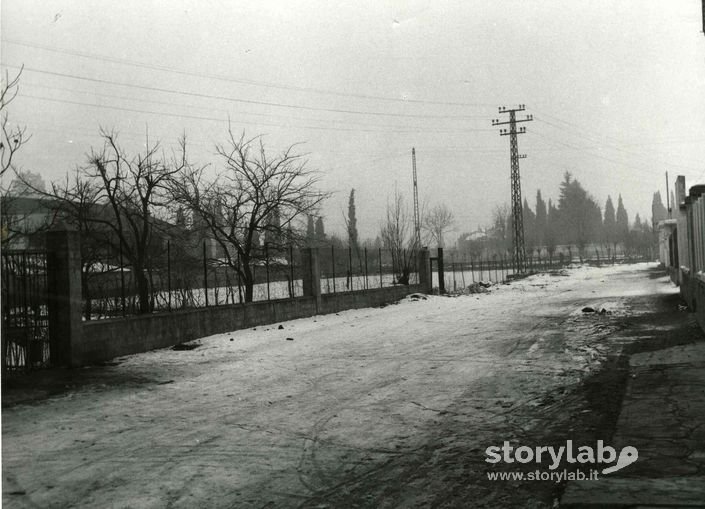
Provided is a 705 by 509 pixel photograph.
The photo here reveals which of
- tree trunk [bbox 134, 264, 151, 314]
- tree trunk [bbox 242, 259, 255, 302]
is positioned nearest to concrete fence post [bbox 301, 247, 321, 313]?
tree trunk [bbox 242, 259, 255, 302]

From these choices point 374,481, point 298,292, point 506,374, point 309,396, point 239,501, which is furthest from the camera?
point 298,292

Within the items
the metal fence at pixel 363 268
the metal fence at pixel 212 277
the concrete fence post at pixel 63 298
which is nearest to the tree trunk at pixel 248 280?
the metal fence at pixel 212 277

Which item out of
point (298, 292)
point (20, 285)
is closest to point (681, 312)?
point (298, 292)

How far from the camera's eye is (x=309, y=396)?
7023 mm

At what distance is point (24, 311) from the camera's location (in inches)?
355

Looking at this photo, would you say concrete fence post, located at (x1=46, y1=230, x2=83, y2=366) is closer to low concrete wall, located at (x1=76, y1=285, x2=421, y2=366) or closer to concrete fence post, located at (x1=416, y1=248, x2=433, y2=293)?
low concrete wall, located at (x1=76, y1=285, x2=421, y2=366)

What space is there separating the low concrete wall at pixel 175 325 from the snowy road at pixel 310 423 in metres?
0.57

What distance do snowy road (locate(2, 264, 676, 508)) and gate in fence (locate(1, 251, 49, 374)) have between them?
1.06 metres

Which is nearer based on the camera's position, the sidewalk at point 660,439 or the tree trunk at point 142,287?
the sidewalk at point 660,439

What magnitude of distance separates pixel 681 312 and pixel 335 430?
11.4 meters

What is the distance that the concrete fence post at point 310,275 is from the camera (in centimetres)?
1731

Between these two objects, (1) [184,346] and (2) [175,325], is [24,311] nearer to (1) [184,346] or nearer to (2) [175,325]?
(1) [184,346]

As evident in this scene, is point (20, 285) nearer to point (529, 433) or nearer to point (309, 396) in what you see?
point (309, 396)

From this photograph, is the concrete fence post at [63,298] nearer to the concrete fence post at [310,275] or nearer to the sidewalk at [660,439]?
the sidewalk at [660,439]
